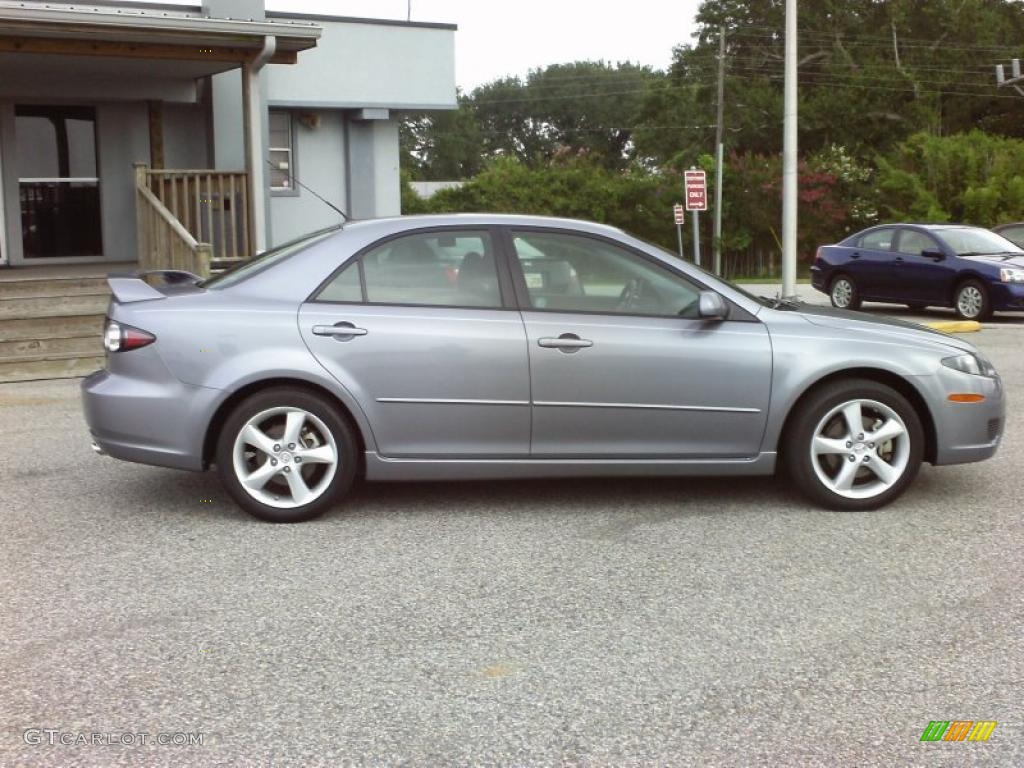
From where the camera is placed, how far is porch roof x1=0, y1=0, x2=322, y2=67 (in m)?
13.6

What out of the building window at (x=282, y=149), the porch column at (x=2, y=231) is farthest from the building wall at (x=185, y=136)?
the porch column at (x=2, y=231)

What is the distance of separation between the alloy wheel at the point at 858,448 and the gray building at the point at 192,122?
8.32 m

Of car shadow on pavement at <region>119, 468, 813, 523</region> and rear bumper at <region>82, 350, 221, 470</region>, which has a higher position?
rear bumper at <region>82, 350, 221, 470</region>

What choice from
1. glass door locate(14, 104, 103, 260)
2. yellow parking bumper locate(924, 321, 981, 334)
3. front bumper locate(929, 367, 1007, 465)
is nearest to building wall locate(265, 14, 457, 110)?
glass door locate(14, 104, 103, 260)

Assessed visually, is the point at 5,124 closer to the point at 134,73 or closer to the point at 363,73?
the point at 134,73

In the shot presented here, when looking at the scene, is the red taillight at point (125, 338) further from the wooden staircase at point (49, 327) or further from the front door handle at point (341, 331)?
the wooden staircase at point (49, 327)

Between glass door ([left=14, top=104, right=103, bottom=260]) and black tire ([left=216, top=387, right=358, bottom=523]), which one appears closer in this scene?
black tire ([left=216, top=387, right=358, bottom=523])

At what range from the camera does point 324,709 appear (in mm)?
3865

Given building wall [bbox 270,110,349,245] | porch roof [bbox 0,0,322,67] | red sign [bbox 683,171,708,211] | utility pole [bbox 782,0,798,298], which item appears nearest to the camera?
Answer: porch roof [bbox 0,0,322,67]

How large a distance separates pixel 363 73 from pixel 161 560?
17.3 meters

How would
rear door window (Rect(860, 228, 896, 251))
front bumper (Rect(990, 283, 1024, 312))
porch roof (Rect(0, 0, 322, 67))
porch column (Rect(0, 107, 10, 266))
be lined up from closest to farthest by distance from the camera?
1. porch roof (Rect(0, 0, 322, 67))
2. porch column (Rect(0, 107, 10, 266))
3. front bumper (Rect(990, 283, 1024, 312))
4. rear door window (Rect(860, 228, 896, 251))

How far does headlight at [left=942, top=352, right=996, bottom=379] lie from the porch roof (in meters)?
10.6

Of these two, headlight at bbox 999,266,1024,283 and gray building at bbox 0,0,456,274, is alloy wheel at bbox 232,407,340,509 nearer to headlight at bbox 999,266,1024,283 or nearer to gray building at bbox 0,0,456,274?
gray building at bbox 0,0,456,274

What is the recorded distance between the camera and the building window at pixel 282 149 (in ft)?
69.8
